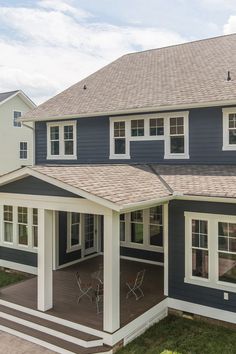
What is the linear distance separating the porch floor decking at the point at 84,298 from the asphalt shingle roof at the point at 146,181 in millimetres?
2853

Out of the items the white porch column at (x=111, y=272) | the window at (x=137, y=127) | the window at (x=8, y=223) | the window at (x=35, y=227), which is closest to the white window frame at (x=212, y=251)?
the white porch column at (x=111, y=272)

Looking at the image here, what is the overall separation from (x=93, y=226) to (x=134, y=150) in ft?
12.2

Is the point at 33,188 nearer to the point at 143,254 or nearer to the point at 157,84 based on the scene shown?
the point at 143,254

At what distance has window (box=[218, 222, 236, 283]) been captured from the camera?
8.48 metres

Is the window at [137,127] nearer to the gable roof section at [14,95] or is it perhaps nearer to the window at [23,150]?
the gable roof section at [14,95]

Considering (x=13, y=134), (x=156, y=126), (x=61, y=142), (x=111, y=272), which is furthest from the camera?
(x=13, y=134)

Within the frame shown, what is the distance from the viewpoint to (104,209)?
7.49 m

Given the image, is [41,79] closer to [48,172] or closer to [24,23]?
[24,23]

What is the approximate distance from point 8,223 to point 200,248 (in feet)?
25.7

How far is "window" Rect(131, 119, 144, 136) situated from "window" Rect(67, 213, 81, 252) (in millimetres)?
3874

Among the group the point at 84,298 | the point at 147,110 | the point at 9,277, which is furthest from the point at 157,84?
the point at 9,277

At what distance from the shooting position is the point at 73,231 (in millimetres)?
13078

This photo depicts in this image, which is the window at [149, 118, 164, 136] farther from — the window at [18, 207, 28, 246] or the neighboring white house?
the neighboring white house

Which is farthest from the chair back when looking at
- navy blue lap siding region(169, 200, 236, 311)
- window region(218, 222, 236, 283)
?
window region(218, 222, 236, 283)
